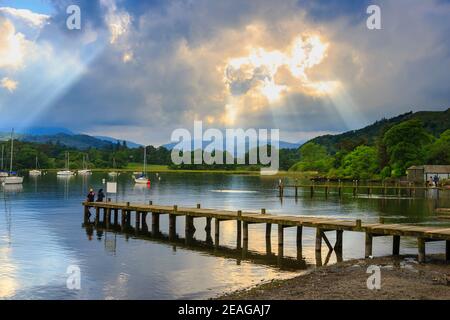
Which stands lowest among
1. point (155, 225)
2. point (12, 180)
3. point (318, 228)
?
point (155, 225)

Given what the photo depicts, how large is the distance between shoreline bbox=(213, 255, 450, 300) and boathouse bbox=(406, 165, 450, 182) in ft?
318

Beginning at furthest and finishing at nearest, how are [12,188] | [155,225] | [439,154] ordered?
[439,154] < [12,188] < [155,225]

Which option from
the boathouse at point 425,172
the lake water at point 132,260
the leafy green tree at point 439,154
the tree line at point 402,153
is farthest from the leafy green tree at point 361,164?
the lake water at point 132,260

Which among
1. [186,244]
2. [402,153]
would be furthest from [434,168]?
[186,244]

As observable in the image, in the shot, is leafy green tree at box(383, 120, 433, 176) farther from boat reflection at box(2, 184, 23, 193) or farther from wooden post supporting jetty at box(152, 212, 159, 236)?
wooden post supporting jetty at box(152, 212, 159, 236)

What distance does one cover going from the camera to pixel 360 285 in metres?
22.9

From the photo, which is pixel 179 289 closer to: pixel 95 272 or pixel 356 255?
pixel 95 272

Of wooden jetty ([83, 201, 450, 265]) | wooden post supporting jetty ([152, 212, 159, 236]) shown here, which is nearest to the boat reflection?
wooden jetty ([83, 201, 450, 265])

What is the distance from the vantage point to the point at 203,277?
28.7 meters

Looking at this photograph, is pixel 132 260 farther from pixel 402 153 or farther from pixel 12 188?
pixel 402 153

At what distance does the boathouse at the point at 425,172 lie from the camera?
120375 millimetres

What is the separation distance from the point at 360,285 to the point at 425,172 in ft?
347

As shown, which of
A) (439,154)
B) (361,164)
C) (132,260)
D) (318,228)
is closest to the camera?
(132,260)
